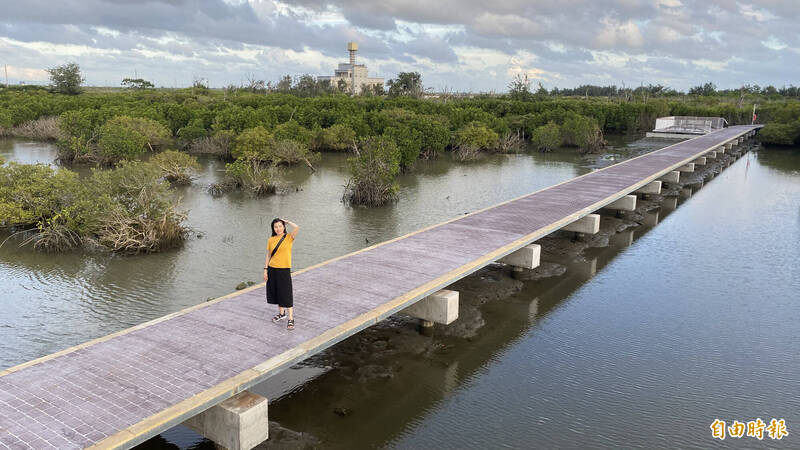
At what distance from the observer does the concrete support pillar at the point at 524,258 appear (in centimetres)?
1266

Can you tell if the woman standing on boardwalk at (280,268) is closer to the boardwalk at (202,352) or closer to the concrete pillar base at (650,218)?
the boardwalk at (202,352)

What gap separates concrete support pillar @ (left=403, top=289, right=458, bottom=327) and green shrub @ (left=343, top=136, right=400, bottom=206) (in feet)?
34.6

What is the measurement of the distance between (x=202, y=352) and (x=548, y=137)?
1378 inches

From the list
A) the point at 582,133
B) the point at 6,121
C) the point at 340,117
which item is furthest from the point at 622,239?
the point at 6,121

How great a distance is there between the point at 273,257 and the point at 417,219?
11054 mm

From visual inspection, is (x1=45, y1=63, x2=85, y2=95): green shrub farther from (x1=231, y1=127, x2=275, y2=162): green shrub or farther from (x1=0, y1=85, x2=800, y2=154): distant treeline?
(x1=231, y1=127, x2=275, y2=162): green shrub

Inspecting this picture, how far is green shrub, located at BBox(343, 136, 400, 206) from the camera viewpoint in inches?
800

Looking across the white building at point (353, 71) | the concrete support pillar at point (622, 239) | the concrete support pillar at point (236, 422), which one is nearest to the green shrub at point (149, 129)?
the concrete support pillar at point (622, 239)

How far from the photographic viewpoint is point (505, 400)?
848 cm

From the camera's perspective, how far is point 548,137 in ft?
129

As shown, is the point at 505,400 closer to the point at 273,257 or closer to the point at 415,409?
the point at 415,409

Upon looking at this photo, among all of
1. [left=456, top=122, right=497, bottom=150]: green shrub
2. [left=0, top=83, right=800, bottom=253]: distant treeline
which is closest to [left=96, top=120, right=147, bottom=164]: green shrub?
[left=0, top=83, right=800, bottom=253]: distant treeline

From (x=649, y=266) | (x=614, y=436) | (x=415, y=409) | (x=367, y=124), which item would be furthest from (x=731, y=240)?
(x=367, y=124)

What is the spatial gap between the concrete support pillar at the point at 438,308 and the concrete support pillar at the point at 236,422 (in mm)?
3835
